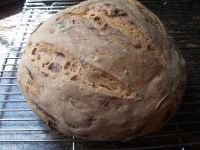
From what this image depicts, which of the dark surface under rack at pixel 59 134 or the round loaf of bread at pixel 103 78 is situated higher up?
the round loaf of bread at pixel 103 78

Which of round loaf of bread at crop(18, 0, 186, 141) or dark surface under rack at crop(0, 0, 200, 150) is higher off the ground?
round loaf of bread at crop(18, 0, 186, 141)

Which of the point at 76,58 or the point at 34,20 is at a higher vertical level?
the point at 76,58

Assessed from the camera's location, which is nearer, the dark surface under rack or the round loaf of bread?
the round loaf of bread

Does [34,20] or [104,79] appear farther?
[34,20]

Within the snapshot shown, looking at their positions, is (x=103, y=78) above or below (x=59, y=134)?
above

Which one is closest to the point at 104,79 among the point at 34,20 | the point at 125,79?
the point at 125,79

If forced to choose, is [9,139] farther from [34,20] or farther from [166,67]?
[34,20]

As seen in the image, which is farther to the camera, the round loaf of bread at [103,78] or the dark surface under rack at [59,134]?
the dark surface under rack at [59,134]

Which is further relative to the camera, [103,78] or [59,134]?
[59,134]
